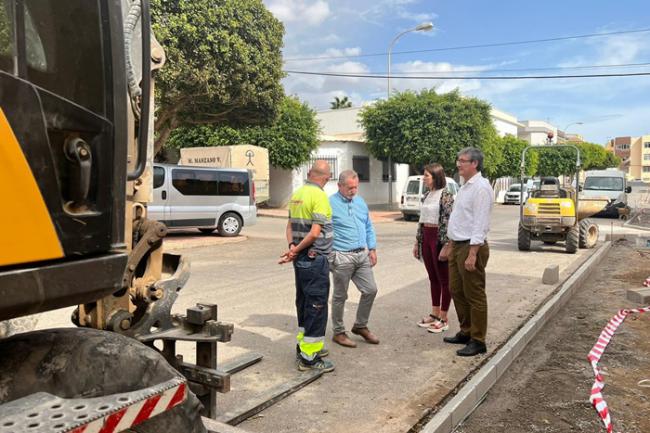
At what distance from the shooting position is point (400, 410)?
12.8 ft

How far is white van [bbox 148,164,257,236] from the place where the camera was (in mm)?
13961

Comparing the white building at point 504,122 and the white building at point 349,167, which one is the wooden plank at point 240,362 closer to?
the white building at point 349,167

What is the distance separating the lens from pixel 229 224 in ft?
49.9

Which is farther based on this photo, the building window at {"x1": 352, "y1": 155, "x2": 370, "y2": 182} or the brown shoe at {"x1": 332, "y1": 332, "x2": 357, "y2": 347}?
the building window at {"x1": 352, "y1": 155, "x2": 370, "y2": 182}

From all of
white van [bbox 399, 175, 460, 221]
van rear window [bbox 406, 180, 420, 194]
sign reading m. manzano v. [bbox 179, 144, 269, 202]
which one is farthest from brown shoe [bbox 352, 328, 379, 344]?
van rear window [bbox 406, 180, 420, 194]

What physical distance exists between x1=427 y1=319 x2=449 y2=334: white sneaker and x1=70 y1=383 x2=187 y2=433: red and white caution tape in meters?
4.15

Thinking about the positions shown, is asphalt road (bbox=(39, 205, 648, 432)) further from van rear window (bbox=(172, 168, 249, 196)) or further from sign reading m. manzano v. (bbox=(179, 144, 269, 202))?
sign reading m. manzano v. (bbox=(179, 144, 269, 202))

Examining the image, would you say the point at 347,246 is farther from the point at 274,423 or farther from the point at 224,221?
the point at 224,221

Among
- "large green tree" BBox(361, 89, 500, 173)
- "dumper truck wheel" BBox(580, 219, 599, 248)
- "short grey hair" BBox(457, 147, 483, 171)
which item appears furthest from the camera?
"large green tree" BBox(361, 89, 500, 173)

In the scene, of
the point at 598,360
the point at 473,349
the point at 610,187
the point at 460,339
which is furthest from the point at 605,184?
the point at 473,349

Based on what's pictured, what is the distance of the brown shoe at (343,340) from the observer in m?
5.27

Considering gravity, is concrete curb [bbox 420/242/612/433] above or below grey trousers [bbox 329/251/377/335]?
below

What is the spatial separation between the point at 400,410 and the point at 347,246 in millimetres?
1709

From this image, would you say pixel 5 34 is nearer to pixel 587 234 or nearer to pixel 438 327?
pixel 438 327
